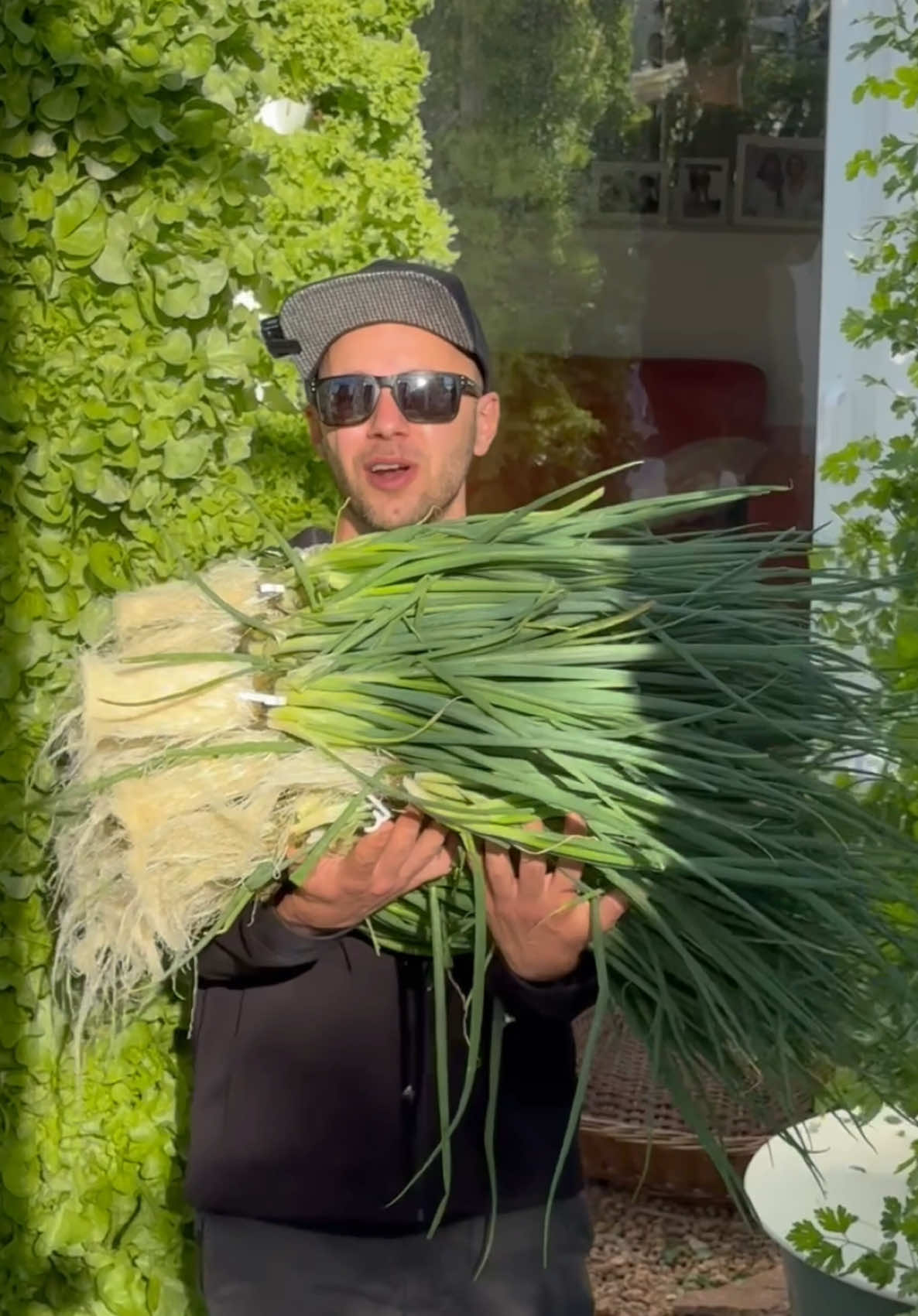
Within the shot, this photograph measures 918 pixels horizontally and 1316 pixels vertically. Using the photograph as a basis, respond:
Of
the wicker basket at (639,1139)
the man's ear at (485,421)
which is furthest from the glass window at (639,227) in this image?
the man's ear at (485,421)

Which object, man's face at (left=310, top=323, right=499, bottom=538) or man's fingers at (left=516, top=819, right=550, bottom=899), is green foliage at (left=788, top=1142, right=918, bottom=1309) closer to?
man's fingers at (left=516, top=819, right=550, bottom=899)

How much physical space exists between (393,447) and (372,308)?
17 cm

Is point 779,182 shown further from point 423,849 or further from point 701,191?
point 423,849

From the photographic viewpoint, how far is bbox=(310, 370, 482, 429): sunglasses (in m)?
1.39

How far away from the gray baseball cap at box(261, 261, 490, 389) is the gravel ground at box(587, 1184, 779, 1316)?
185 cm

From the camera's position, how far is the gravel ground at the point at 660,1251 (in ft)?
8.43

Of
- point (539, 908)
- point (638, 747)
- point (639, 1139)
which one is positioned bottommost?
point (639, 1139)

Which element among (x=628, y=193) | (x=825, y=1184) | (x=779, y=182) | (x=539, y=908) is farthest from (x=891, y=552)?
(x=628, y=193)

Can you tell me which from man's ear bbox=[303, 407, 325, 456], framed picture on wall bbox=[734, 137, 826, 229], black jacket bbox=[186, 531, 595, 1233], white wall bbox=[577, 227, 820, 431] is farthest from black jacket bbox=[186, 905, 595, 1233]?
framed picture on wall bbox=[734, 137, 826, 229]

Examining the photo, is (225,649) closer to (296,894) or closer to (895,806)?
(296,894)

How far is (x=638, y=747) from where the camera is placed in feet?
3.53

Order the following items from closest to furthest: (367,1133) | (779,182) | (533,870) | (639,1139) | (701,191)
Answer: (533,870)
(367,1133)
(639,1139)
(779,182)
(701,191)

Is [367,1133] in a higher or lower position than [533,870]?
lower

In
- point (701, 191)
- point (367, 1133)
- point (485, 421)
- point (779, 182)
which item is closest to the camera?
point (367, 1133)
